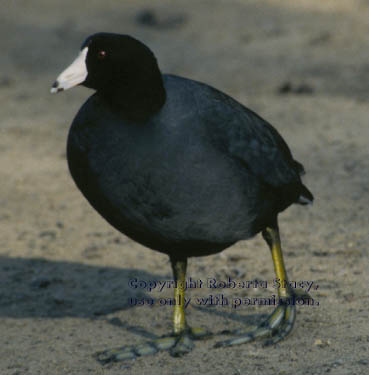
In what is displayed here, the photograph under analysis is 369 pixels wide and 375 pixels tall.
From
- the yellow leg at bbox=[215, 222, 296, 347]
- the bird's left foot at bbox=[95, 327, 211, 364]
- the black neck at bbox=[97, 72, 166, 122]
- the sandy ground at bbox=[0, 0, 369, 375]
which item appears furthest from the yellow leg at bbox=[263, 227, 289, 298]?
the black neck at bbox=[97, 72, 166, 122]

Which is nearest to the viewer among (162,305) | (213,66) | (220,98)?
(220,98)

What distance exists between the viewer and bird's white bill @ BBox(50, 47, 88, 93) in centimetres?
373

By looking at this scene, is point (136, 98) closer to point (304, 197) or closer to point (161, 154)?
point (161, 154)

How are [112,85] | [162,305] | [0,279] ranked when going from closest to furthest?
A: [112,85] < [162,305] < [0,279]

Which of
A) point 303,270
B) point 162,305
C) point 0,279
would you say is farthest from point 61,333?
point 303,270

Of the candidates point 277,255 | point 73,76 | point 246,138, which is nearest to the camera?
point 73,76

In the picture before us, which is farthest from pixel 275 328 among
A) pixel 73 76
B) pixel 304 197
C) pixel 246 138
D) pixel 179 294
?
pixel 73 76

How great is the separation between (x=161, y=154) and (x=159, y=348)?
1.11m

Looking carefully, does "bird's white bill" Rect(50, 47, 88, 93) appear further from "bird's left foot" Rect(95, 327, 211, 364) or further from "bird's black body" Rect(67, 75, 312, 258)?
"bird's left foot" Rect(95, 327, 211, 364)

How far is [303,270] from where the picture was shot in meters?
5.24

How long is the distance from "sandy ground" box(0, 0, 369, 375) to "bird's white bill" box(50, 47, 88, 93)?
1396 mm

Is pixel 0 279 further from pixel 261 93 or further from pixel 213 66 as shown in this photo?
pixel 213 66

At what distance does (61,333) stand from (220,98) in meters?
1.59

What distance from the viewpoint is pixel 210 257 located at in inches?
221
